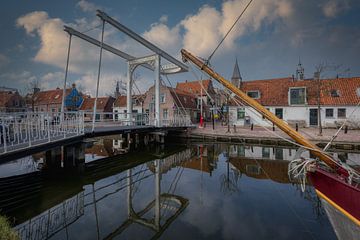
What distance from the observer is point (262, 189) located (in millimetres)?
6000

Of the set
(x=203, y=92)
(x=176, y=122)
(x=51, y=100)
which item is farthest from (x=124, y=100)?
(x=176, y=122)

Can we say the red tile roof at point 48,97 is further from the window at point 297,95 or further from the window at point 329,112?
the window at point 329,112

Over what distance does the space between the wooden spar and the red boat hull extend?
0.44 metres

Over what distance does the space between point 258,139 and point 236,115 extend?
790 cm

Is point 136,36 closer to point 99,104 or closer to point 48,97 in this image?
point 99,104

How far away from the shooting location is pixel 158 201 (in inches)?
211

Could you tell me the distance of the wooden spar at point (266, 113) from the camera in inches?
137

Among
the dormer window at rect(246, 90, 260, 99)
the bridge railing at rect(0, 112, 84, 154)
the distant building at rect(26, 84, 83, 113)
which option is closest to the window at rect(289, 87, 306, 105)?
the dormer window at rect(246, 90, 260, 99)

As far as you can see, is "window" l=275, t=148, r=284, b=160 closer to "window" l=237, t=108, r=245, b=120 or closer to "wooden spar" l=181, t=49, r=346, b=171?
"wooden spar" l=181, t=49, r=346, b=171

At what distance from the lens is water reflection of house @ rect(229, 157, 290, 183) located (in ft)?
23.7

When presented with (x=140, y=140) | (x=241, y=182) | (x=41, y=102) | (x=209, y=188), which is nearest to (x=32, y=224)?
(x=209, y=188)

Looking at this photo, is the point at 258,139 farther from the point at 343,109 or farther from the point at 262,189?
the point at 343,109

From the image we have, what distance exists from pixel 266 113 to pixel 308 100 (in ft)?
59.3

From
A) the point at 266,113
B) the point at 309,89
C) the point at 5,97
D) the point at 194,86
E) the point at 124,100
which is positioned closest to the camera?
the point at 266,113
